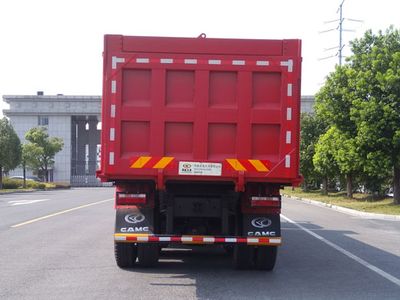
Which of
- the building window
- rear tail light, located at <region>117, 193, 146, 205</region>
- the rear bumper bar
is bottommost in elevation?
the rear bumper bar

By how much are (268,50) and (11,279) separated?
5.03m

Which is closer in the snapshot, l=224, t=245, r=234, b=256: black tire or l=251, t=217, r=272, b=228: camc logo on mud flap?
l=251, t=217, r=272, b=228: camc logo on mud flap

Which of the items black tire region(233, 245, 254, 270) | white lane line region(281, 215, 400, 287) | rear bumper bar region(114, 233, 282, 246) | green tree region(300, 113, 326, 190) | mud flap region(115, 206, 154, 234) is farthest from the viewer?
green tree region(300, 113, 326, 190)

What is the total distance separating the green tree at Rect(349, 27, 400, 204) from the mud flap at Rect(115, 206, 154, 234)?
17.0m

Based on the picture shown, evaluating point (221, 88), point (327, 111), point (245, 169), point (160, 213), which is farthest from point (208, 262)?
point (327, 111)

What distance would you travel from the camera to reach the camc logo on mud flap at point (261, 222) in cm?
866

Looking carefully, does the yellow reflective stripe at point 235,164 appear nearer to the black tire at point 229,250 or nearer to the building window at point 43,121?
the black tire at point 229,250

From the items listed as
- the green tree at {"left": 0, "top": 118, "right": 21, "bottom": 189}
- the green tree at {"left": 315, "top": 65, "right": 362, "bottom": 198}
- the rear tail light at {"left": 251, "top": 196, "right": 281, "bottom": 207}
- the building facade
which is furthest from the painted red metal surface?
the building facade

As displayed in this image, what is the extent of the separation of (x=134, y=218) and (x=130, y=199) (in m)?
0.31

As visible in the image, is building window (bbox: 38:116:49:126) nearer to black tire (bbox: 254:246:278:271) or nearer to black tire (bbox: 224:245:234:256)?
black tire (bbox: 224:245:234:256)

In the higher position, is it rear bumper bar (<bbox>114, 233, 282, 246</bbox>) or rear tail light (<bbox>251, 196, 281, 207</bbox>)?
rear tail light (<bbox>251, 196, 281, 207</bbox>)

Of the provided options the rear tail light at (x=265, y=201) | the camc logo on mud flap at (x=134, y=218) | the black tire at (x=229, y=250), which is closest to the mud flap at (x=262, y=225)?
the rear tail light at (x=265, y=201)

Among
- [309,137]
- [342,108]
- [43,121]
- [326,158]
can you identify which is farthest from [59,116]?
[342,108]

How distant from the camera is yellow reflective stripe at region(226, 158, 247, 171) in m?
8.00
